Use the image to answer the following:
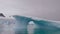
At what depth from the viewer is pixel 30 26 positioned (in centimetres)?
69

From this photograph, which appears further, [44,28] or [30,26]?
[30,26]

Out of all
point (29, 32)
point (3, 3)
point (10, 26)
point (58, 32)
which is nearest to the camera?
point (58, 32)

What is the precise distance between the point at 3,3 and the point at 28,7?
0.31 m

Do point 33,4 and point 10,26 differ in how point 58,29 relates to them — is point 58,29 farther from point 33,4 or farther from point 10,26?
point 33,4

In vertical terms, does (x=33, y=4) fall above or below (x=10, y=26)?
above

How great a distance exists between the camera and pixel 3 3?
3.81 ft

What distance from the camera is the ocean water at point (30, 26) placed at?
1.74ft

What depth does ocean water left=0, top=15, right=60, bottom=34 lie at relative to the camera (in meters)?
0.53

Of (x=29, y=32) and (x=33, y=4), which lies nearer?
(x=29, y=32)

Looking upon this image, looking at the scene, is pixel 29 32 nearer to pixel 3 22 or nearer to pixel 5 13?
pixel 3 22

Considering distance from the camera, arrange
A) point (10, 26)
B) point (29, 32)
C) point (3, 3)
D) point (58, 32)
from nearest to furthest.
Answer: point (58, 32)
point (29, 32)
point (10, 26)
point (3, 3)

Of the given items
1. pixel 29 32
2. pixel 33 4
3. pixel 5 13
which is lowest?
pixel 29 32

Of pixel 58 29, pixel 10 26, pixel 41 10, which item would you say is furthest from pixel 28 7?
pixel 58 29

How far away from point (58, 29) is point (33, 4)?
2.47 feet
